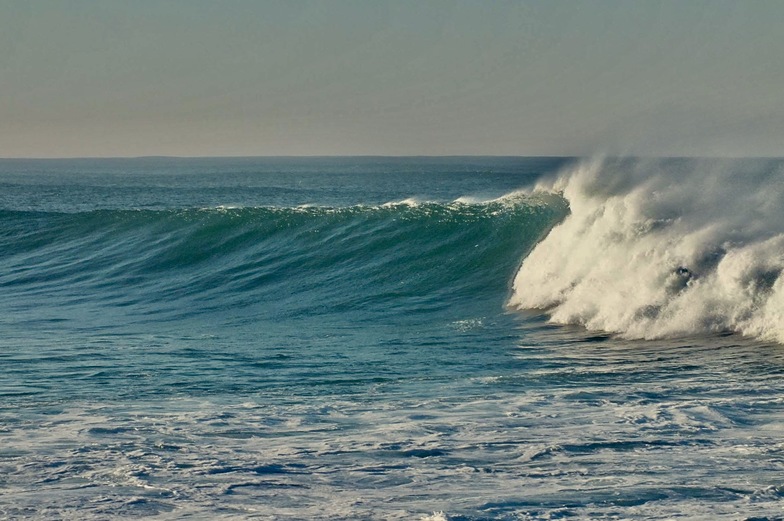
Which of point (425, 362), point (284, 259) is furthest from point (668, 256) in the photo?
point (284, 259)

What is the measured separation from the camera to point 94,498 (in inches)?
266

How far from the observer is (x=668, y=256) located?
1495cm

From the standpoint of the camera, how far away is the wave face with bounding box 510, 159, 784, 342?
43.7 feet

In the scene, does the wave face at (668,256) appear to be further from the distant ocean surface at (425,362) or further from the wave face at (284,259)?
the wave face at (284,259)

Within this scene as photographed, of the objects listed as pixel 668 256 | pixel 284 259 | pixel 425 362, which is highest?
pixel 668 256

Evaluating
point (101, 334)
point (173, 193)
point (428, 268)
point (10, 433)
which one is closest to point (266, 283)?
point (428, 268)

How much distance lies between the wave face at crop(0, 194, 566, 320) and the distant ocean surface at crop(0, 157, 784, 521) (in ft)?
0.31

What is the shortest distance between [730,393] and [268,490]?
187 inches

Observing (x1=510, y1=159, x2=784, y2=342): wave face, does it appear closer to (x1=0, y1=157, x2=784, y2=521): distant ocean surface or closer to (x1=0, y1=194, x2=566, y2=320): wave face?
(x1=0, y1=157, x2=784, y2=521): distant ocean surface

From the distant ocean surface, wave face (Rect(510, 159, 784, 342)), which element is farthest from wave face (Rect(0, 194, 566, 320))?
wave face (Rect(510, 159, 784, 342))

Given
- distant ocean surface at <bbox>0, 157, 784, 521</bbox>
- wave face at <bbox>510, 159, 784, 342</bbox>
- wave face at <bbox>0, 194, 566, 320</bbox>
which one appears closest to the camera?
distant ocean surface at <bbox>0, 157, 784, 521</bbox>

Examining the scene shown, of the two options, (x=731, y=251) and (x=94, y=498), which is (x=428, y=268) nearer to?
(x=731, y=251)

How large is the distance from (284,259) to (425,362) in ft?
34.1

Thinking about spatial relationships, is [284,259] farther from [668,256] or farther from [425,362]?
[425,362]
